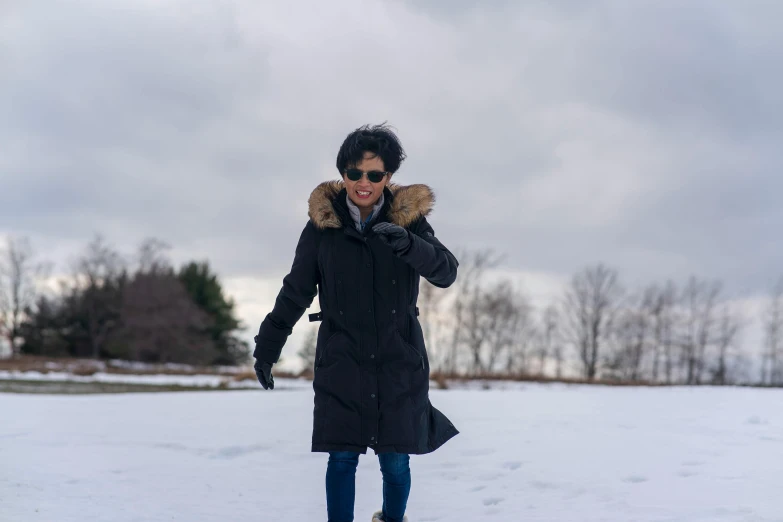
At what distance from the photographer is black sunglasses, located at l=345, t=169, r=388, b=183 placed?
3.42 metres

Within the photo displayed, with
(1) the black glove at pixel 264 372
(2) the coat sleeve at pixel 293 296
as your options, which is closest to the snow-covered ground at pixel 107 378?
(1) the black glove at pixel 264 372

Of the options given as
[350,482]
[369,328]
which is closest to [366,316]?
[369,328]

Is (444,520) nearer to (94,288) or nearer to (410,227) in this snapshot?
(410,227)

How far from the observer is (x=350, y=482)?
3.37m

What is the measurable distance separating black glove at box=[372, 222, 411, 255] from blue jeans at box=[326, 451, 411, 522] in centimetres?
99

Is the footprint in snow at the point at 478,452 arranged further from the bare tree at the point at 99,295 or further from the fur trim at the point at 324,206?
the bare tree at the point at 99,295

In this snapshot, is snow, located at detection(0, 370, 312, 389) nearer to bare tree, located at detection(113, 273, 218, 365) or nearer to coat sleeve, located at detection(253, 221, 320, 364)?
coat sleeve, located at detection(253, 221, 320, 364)

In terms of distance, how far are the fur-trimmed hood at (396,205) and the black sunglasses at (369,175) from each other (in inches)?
4.7

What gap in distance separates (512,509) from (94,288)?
170 ft

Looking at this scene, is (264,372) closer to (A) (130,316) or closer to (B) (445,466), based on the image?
(B) (445,466)

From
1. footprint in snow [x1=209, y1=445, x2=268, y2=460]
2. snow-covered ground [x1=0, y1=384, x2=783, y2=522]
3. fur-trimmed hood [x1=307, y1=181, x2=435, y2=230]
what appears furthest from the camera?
footprint in snow [x1=209, y1=445, x2=268, y2=460]

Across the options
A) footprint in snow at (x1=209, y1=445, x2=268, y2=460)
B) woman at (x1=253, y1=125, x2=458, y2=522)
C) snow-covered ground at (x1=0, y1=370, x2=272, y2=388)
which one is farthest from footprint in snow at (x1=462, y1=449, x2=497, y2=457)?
snow-covered ground at (x1=0, y1=370, x2=272, y2=388)

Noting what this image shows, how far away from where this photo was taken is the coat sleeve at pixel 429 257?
3.17 meters

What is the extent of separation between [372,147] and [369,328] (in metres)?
0.87
